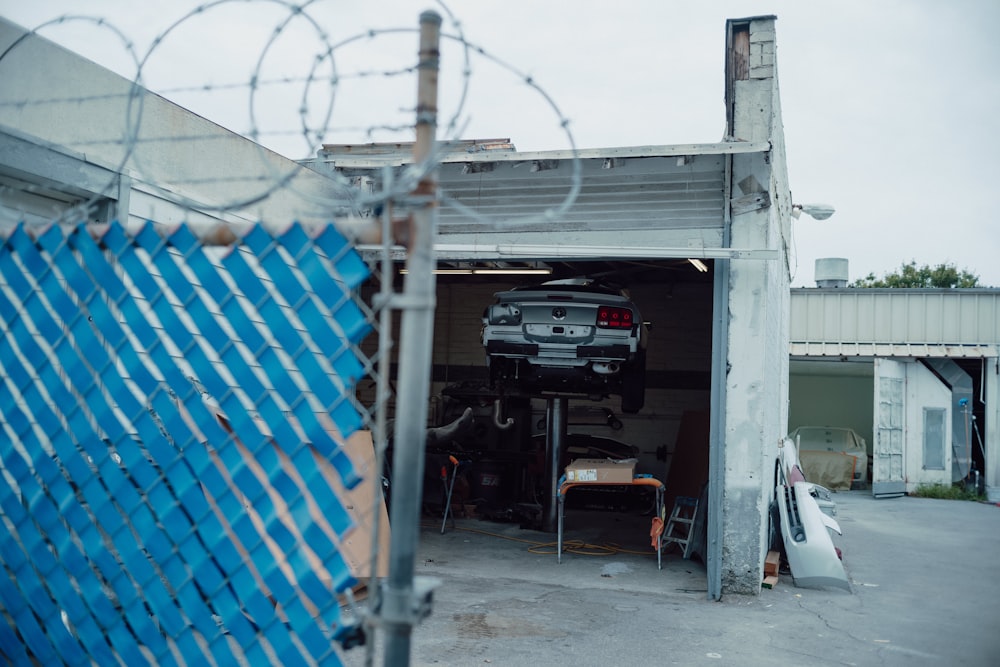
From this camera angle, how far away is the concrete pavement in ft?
17.7

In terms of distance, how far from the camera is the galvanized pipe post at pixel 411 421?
70.4 inches

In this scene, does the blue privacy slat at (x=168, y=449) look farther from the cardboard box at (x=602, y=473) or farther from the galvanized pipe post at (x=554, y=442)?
the galvanized pipe post at (x=554, y=442)

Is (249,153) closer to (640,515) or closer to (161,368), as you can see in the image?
(161,368)

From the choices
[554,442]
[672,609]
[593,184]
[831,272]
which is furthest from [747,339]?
[831,272]

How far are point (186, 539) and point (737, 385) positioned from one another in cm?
577

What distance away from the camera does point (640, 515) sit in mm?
12008

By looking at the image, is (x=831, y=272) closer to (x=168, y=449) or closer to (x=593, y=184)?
(x=593, y=184)

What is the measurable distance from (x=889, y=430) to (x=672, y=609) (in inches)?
471

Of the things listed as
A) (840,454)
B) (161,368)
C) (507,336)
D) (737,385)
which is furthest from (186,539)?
(840,454)

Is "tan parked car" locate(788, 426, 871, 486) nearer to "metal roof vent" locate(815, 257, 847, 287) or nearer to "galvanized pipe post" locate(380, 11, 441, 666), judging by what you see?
"metal roof vent" locate(815, 257, 847, 287)

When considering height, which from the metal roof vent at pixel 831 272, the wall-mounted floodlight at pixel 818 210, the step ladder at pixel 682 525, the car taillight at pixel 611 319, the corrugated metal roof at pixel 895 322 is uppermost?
the metal roof vent at pixel 831 272

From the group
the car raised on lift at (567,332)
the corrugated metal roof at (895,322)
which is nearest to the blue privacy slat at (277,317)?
the car raised on lift at (567,332)

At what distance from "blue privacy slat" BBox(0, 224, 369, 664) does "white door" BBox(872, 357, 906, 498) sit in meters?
16.3

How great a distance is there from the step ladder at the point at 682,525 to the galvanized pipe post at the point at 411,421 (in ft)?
23.3
